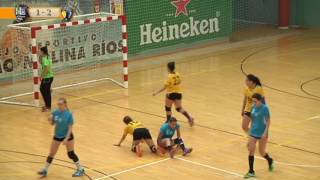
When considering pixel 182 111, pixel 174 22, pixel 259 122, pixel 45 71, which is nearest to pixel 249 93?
pixel 259 122

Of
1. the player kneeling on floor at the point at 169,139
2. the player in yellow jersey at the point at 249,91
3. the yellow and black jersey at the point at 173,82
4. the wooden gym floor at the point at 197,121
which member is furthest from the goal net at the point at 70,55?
the player in yellow jersey at the point at 249,91

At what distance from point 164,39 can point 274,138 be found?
1220 centimetres

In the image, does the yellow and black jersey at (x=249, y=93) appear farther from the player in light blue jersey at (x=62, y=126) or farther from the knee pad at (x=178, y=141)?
the player in light blue jersey at (x=62, y=126)

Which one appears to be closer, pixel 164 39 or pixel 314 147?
pixel 314 147

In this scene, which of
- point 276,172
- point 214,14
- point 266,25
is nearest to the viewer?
point 276,172

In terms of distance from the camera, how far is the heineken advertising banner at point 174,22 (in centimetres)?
2791

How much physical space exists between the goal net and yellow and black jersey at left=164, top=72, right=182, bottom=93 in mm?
5187

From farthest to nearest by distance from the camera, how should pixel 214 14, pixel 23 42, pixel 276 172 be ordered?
pixel 214 14 → pixel 23 42 → pixel 276 172

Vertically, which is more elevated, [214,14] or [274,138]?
[214,14]

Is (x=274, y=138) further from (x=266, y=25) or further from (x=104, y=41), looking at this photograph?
(x=266, y=25)

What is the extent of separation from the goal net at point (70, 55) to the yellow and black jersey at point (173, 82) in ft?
17.0

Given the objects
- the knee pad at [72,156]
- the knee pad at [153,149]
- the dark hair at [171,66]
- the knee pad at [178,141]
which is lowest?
the knee pad at [153,149]

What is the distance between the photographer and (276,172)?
15.1 metres

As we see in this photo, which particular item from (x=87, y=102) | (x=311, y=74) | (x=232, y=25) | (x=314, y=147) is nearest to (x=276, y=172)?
(x=314, y=147)
